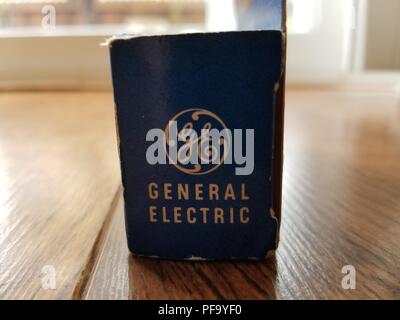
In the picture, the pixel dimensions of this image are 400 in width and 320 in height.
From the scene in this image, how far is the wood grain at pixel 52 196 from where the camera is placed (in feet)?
1.02

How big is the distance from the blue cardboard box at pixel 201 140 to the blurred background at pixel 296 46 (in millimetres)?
1432

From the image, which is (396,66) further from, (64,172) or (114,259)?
(114,259)

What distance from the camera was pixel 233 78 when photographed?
30 centimetres

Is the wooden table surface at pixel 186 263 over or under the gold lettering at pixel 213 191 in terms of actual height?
under

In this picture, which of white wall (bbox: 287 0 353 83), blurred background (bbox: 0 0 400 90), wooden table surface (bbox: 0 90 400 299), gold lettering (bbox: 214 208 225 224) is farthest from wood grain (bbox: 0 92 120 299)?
white wall (bbox: 287 0 353 83)

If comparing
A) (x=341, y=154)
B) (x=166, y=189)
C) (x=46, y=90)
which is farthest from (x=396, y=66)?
(x=166, y=189)

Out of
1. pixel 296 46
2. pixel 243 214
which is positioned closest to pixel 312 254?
pixel 243 214

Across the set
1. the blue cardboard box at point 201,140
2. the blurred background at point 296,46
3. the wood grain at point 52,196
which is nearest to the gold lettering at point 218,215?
the blue cardboard box at point 201,140

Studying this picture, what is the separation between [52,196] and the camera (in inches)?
19.2

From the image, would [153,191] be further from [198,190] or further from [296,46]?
[296,46]

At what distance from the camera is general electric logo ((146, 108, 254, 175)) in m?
0.31

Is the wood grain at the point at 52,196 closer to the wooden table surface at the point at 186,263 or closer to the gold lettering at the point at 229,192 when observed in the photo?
the wooden table surface at the point at 186,263

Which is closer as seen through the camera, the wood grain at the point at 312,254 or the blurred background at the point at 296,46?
the wood grain at the point at 312,254

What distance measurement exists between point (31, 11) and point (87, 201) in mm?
1729
